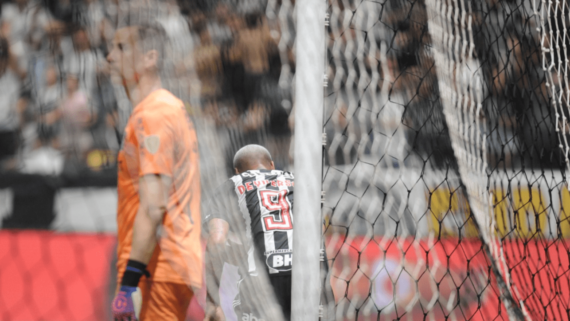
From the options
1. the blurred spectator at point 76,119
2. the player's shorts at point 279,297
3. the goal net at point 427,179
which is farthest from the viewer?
the blurred spectator at point 76,119

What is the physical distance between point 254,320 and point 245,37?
81.1 inches

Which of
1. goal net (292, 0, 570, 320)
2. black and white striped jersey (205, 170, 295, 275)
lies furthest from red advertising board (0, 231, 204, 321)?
goal net (292, 0, 570, 320)

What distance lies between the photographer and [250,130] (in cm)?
280

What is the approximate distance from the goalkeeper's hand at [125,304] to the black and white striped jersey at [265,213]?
57 centimetres

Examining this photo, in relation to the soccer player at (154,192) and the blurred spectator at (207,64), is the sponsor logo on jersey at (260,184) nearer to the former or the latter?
the soccer player at (154,192)

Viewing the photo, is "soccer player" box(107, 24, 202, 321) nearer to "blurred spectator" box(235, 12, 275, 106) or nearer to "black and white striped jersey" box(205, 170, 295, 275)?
"black and white striped jersey" box(205, 170, 295, 275)

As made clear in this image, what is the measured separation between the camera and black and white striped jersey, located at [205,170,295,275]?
179 centimetres

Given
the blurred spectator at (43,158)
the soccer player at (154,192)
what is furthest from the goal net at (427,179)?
the blurred spectator at (43,158)

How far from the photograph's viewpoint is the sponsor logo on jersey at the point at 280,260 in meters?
1.78

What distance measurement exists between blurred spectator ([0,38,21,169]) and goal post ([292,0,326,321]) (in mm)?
3459

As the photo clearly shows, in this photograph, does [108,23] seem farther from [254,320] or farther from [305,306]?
[305,306]

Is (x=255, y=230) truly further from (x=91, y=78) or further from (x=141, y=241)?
(x=91, y=78)

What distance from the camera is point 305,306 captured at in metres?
0.90

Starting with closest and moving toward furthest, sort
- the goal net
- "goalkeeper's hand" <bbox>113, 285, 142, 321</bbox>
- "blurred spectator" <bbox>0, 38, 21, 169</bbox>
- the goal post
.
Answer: the goal post → "goalkeeper's hand" <bbox>113, 285, 142, 321</bbox> → the goal net → "blurred spectator" <bbox>0, 38, 21, 169</bbox>
